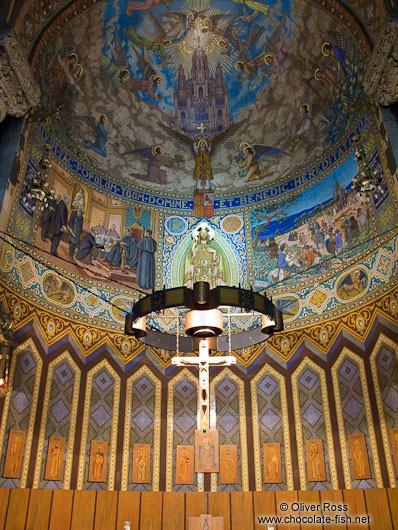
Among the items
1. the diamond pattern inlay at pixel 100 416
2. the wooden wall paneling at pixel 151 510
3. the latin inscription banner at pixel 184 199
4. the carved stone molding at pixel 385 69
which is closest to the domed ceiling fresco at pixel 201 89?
the latin inscription banner at pixel 184 199

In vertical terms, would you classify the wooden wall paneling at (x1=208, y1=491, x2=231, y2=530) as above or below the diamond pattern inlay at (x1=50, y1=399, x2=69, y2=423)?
below

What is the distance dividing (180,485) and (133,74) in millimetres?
12285

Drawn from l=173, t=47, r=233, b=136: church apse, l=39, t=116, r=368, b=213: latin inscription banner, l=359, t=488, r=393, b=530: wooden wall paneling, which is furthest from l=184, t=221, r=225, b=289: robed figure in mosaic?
l=359, t=488, r=393, b=530: wooden wall paneling

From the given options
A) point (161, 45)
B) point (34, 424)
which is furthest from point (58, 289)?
point (161, 45)

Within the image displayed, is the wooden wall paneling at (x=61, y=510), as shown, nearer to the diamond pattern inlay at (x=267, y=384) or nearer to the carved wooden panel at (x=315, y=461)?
the diamond pattern inlay at (x=267, y=384)

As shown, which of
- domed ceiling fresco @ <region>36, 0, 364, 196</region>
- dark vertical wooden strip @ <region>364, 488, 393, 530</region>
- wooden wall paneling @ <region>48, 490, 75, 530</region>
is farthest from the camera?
domed ceiling fresco @ <region>36, 0, 364, 196</region>

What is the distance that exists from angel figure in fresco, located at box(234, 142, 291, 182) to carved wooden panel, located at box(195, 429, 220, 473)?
9.50 meters

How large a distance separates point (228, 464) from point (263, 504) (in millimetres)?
1329

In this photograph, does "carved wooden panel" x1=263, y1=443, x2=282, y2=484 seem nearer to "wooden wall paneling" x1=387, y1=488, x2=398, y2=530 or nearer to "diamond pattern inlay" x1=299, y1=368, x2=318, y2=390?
"diamond pattern inlay" x1=299, y1=368, x2=318, y2=390

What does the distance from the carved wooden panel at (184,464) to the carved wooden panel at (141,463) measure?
2.45 ft

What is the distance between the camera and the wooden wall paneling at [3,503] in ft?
31.2

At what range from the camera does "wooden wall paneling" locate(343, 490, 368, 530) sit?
33.0ft

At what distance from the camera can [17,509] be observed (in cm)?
983

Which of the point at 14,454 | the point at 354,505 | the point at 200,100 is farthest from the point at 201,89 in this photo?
the point at 354,505
